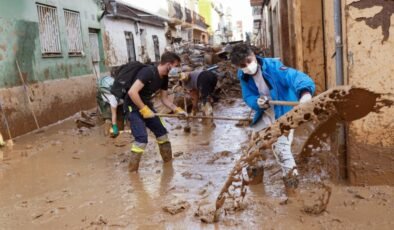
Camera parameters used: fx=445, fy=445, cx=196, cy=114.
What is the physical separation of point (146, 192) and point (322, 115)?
2195mm

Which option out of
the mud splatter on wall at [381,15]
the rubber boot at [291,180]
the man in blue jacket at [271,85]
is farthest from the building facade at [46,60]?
the mud splatter on wall at [381,15]

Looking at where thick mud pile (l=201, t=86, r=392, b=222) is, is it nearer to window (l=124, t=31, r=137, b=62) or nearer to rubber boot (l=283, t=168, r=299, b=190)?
rubber boot (l=283, t=168, r=299, b=190)

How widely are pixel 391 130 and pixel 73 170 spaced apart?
4.11 m

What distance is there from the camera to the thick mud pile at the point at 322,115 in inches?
139

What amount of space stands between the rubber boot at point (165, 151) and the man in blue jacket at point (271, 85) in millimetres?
2021

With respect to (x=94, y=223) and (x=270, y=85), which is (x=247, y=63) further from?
(x=94, y=223)

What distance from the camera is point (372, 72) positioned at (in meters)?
3.97

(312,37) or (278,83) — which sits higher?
(312,37)

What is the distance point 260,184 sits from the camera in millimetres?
4828

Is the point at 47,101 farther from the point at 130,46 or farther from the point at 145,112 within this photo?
the point at 130,46

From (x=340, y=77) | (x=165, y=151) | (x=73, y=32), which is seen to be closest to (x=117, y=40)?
(x=73, y=32)

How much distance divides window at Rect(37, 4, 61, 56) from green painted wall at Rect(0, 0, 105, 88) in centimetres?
14

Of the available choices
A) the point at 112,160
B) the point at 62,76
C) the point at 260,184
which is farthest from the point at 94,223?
the point at 62,76

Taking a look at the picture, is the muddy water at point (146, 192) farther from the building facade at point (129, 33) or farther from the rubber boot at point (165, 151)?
the building facade at point (129, 33)
